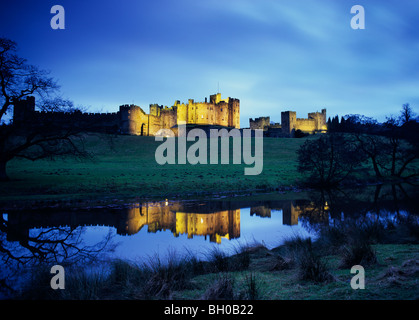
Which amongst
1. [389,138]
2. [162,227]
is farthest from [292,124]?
[162,227]

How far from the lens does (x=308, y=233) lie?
1047 centimetres

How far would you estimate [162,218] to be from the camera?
13.7m

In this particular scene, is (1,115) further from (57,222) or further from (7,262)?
(7,262)

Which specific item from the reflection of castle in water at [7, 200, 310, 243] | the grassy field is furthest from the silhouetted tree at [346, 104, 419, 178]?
the reflection of castle in water at [7, 200, 310, 243]

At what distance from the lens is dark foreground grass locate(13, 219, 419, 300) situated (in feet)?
15.8

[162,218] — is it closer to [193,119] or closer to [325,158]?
[325,158]

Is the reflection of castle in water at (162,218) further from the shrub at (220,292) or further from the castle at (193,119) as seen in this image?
the castle at (193,119)

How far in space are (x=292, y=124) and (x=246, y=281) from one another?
10409 cm

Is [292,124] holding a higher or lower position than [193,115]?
lower

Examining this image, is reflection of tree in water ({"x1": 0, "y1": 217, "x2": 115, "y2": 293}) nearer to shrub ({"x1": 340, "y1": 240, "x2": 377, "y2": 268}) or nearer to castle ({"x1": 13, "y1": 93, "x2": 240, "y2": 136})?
shrub ({"x1": 340, "y1": 240, "x2": 377, "y2": 268})

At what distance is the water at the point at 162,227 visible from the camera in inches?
337

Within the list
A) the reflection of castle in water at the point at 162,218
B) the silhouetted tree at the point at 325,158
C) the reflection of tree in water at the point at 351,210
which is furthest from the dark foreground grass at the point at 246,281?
the silhouetted tree at the point at 325,158

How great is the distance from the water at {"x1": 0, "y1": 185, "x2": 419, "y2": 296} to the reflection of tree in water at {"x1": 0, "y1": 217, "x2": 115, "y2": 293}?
22mm
